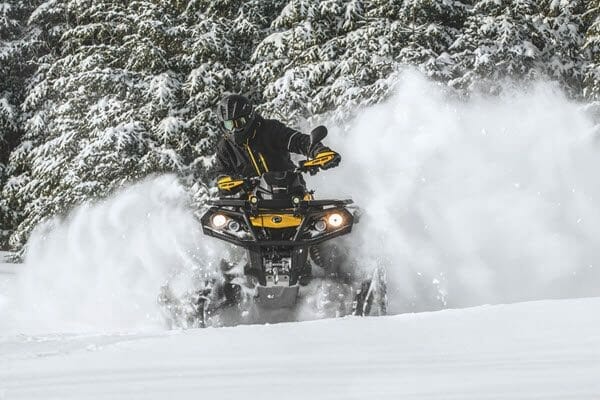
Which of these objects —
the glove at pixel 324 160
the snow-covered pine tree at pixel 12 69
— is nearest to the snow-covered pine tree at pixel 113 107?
the snow-covered pine tree at pixel 12 69

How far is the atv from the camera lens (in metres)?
6.79

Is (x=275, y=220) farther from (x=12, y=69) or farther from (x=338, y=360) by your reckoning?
(x=12, y=69)

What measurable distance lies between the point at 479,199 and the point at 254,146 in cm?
378

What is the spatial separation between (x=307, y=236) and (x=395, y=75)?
37.7 ft

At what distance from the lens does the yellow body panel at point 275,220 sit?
22.6 feet

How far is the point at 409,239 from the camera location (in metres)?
9.23

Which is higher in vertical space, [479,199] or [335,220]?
[335,220]

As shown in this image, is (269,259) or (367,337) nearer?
(367,337)

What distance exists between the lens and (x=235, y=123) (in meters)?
7.20

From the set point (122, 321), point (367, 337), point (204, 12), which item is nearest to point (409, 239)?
point (122, 321)

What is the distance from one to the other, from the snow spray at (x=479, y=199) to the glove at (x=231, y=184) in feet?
7.62

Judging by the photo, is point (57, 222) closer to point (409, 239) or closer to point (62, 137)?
point (62, 137)

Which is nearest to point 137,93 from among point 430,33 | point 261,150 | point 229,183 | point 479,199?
point 430,33

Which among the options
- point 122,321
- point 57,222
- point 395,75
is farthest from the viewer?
point 57,222
